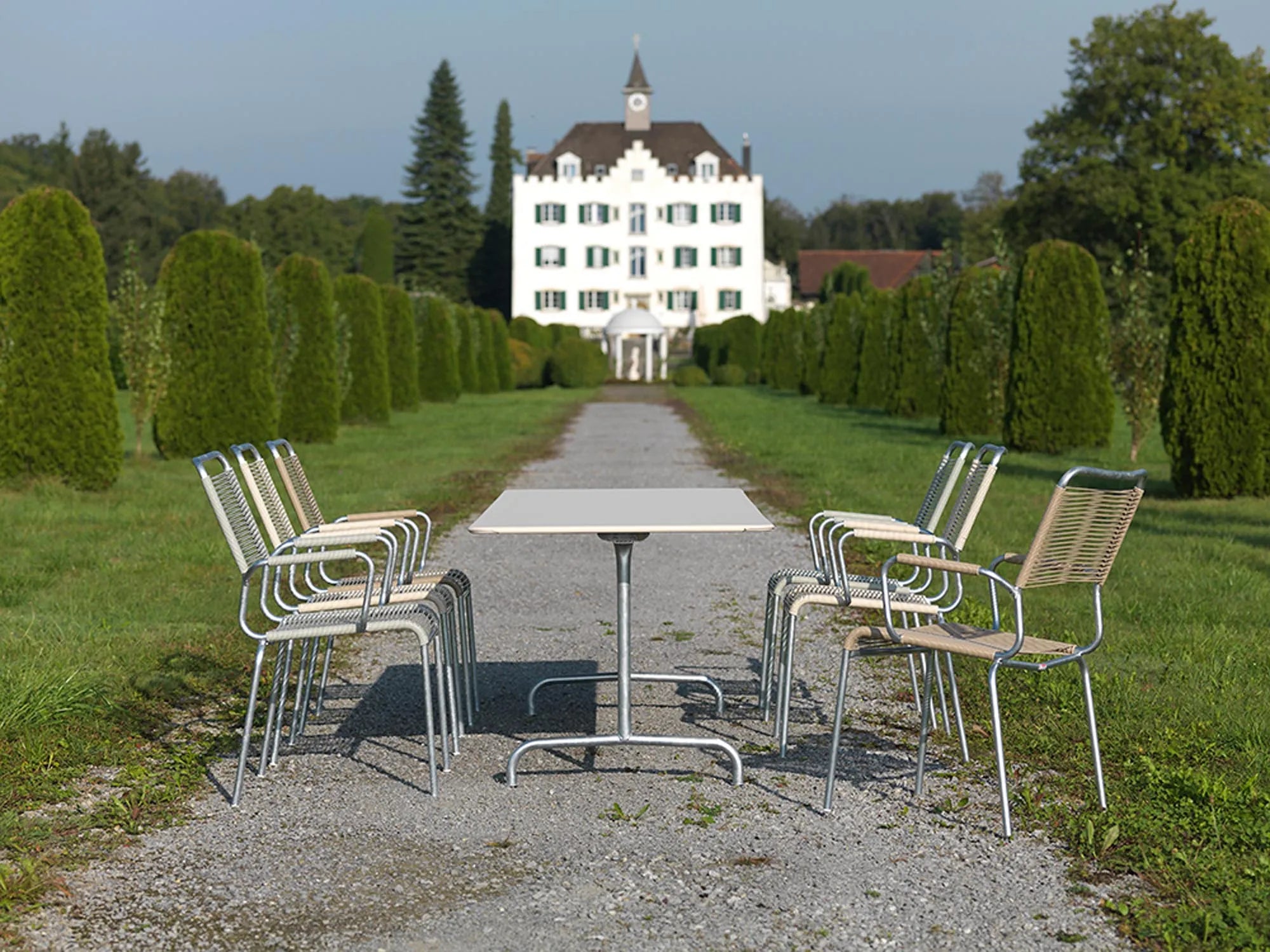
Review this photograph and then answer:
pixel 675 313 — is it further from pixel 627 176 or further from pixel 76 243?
pixel 76 243

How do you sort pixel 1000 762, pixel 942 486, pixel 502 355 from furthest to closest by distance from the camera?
1. pixel 502 355
2. pixel 942 486
3. pixel 1000 762

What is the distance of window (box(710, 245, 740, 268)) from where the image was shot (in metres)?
63.8

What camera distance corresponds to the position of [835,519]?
211 inches

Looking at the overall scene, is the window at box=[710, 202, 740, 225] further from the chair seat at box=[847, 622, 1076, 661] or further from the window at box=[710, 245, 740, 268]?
the chair seat at box=[847, 622, 1076, 661]

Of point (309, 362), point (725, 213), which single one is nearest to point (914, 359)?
point (309, 362)

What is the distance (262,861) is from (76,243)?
1032 cm

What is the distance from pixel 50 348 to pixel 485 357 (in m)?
29.0

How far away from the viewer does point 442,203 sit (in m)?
70.9

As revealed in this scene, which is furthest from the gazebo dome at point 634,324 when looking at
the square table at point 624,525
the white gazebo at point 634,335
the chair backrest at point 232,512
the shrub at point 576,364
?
the chair backrest at point 232,512

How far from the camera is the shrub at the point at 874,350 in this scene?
30.0 metres

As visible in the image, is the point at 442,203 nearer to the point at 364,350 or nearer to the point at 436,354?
the point at 436,354

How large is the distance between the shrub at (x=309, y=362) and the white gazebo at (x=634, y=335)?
33.3m

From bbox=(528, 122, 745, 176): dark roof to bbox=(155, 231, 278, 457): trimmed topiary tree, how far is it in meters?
49.1

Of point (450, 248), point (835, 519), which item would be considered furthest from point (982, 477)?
point (450, 248)
